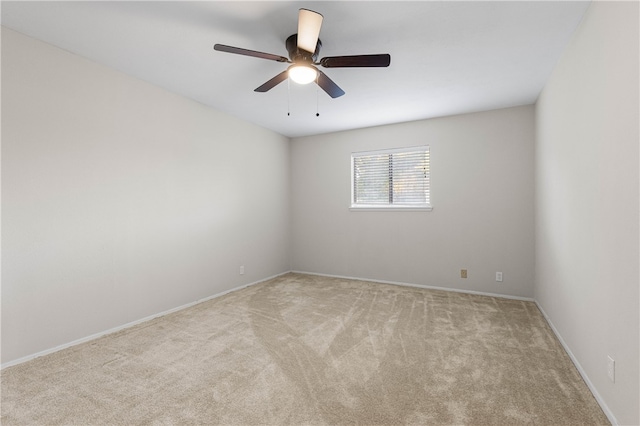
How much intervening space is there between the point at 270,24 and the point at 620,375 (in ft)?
9.68

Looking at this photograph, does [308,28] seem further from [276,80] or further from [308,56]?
[276,80]

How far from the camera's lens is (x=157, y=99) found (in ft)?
10.7

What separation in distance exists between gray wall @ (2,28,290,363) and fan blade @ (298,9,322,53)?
2.06m

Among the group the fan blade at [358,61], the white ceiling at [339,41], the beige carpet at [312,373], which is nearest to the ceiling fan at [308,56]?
the fan blade at [358,61]

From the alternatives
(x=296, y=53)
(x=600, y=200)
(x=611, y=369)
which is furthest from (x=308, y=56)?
(x=611, y=369)

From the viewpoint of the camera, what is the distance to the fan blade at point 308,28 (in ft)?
5.60

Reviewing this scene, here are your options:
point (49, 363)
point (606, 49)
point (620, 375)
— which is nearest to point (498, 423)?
point (620, 375)

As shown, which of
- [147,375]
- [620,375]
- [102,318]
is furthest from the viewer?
[102,318]

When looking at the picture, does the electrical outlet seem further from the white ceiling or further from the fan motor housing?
the fan motor housing

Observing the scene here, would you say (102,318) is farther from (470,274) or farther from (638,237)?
(470,274)

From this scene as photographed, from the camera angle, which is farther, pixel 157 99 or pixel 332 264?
pixel 332 264

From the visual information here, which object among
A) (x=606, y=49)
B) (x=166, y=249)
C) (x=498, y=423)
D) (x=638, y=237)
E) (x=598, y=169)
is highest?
(x=606, y=49)

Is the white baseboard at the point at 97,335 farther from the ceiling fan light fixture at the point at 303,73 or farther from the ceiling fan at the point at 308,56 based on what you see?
the ceiling fan light fixture at the point at 303,73

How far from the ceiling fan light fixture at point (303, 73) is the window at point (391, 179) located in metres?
2.72
